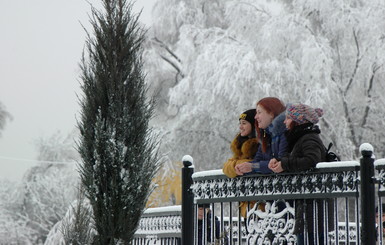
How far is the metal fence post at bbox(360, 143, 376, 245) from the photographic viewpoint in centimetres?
547

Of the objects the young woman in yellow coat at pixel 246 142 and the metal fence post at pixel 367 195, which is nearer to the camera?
the metal fence post at pixel 367 195

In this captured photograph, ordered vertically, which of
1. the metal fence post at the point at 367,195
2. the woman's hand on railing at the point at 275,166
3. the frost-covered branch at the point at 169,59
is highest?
the frost-covered branch at the point at 169,59

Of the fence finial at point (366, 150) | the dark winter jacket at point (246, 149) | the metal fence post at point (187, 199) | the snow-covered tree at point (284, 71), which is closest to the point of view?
the fence finial at point (366, 150)

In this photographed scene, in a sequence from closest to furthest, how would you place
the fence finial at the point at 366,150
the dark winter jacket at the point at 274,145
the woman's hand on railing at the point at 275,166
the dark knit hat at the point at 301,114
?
the fence finial at the point at 366,150 → the woman's hand on railing at the point at 275,166 → the dark knit hat at the point at 301,114 → the dark winter jacket at the point at 274,145

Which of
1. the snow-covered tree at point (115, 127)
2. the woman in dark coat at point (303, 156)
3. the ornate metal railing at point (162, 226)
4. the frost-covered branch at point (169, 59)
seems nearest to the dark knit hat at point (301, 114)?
the woman in dark coat at point (303, 156)

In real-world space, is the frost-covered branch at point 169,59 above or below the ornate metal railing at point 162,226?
above

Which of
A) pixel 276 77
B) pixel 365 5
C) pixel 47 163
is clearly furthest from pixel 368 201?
pixel 47 163

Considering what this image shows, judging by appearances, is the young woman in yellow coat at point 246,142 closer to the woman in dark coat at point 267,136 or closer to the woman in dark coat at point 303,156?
the woman in dark coat at point 267,136

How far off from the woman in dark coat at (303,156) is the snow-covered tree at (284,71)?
13.8 metres

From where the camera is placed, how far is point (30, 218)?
129 ft

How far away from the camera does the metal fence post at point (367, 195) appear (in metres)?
5.47

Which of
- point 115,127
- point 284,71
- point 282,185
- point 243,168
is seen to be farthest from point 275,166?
point 284,71

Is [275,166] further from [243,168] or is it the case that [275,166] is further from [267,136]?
[267,136]

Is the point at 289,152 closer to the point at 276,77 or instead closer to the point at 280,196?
the point at 280,196
